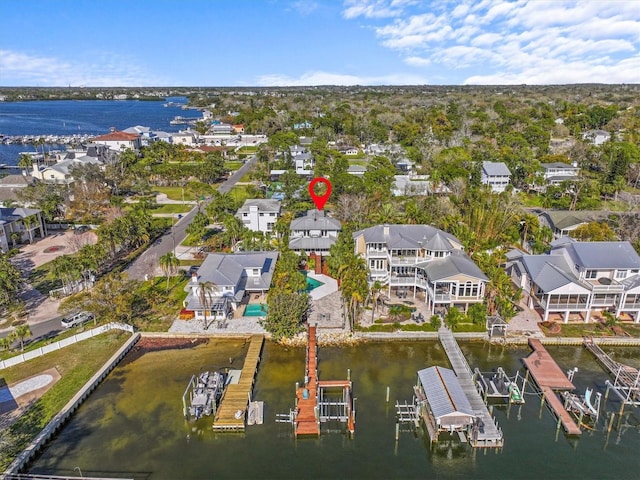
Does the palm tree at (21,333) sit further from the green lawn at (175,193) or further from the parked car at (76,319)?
the green lawn at (175,193)

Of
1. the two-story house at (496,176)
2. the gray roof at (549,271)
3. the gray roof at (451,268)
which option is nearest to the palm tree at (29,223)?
the gray roof at (451,268)

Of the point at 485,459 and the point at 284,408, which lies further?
the point at 284,408

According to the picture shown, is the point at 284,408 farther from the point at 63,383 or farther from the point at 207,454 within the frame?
the point at 63,383

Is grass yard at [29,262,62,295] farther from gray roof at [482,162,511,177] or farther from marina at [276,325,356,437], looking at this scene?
gray roof at [482,162,511,177]

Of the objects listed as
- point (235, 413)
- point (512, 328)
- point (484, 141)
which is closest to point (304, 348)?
point (235, 413)

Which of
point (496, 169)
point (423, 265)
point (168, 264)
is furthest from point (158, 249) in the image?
point (496, 169)

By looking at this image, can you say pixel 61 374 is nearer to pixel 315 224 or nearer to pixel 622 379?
pixel 315 224
